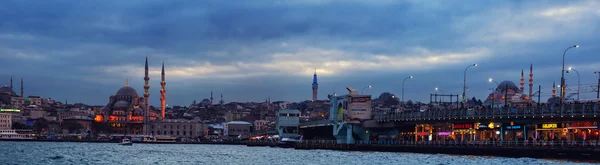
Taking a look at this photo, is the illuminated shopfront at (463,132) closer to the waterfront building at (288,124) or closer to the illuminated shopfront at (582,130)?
the illuminated shopfront at (582,130)

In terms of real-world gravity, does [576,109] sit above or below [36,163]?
above

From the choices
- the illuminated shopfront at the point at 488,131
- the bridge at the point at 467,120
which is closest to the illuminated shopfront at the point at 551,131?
the bridge at the point at 467,120

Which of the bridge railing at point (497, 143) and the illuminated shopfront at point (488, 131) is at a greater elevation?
the illuminated shopfront at point (488, 131)

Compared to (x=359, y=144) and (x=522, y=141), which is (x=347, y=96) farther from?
(x=522, y=141)

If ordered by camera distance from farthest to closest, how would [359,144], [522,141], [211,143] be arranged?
[211,143]
[359,144]
[522,141]

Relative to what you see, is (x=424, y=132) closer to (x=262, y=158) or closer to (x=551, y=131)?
(x=262, y=158)

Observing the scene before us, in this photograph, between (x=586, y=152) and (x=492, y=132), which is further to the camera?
(x=492, y=132)

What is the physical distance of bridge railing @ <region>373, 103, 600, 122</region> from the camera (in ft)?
216

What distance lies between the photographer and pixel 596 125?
67062 millimetres

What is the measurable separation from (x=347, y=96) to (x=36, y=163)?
44.2 meters

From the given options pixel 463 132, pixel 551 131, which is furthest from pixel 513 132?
pixel 463 132

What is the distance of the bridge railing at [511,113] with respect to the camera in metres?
66.0

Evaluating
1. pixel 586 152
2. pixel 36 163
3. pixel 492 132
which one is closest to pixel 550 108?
pixel 586 152

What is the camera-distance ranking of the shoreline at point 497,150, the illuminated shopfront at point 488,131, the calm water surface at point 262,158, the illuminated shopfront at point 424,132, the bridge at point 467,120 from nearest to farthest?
the shoreline at point 497,150
the calm water surface at point 262,158
the bridge at point 467,120
the illuminated shopfront at point 488,131
the illuminated shopfront at point 424,132
